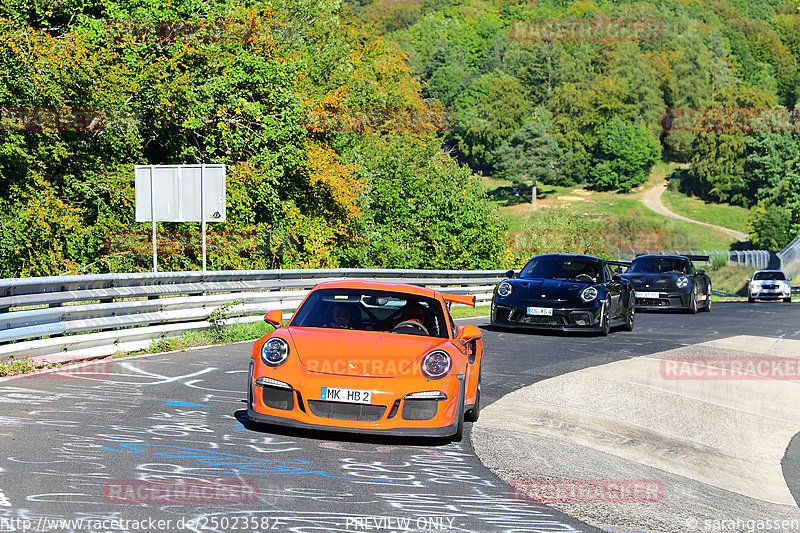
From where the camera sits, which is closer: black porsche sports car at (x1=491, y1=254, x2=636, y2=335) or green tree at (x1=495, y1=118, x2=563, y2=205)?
black porsche sports car at (x1=491, y1=254, x2=636, y2=335)

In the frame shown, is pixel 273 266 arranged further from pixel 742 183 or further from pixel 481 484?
pixel 742 183

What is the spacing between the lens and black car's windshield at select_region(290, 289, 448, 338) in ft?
28.0

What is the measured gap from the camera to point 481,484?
21.7ft

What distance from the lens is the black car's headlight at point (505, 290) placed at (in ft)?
58.1

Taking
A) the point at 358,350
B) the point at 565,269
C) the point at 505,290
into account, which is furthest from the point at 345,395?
the point at 565,269

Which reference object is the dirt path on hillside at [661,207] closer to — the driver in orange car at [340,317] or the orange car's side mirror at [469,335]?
the orange car's side mirror at [469,335]

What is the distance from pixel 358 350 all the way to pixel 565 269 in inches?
442

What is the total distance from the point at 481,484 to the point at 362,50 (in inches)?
2283

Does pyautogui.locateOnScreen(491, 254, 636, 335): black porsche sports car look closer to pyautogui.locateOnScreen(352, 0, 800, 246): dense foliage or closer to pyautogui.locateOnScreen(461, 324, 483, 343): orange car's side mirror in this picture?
pyautogui.locateOnScreen(461, 324, 483, 343): orange car's side mirror
